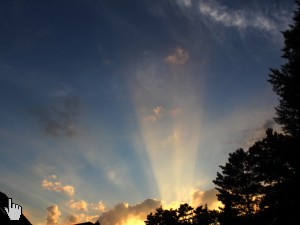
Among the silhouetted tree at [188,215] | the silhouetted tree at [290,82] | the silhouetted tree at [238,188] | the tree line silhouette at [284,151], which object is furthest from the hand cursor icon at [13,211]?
the silhouetted tree at [188,215]

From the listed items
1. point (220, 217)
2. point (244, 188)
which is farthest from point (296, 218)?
point (220, 217)

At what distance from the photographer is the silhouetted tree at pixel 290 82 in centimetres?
2106

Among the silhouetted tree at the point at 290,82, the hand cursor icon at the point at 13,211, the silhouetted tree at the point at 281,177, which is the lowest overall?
the hand cursor icon at the point at 13,211

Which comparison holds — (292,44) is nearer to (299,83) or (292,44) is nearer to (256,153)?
(299,83)

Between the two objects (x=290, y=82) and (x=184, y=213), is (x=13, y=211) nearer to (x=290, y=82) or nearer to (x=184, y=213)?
(x=290, y=82)

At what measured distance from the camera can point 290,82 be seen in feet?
69.7

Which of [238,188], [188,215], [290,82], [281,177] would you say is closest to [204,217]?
[188,215]

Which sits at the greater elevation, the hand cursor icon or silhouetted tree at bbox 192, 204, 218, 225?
silhouetted tree at bbox 192, 204, 218, 225

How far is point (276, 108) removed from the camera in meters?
22.5

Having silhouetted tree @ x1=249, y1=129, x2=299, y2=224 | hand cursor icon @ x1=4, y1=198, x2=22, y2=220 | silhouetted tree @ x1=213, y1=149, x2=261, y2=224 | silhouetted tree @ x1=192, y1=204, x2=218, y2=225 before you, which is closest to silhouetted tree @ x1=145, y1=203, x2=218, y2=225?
silhouetted tree @ x1=192, y1=204, x2=218, y2=225

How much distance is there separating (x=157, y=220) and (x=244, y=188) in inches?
1137

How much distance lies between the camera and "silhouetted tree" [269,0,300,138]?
2106cm

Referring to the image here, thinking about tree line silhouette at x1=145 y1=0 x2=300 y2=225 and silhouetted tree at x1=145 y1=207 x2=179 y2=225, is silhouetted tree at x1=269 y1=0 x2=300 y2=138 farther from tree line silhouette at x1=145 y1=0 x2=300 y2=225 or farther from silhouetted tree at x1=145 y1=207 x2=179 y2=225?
silhouetted tree at x1=145 y1=207 x2=179 y2=225

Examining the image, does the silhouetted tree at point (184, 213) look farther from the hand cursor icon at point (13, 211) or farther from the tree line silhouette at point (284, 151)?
the hand cursor icon at point (13, 211)
